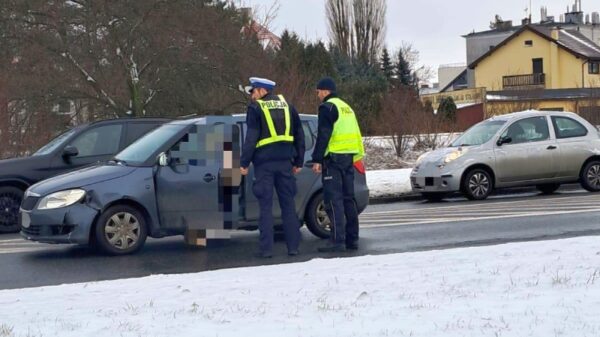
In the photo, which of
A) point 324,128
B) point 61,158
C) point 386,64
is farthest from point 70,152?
point 386,64

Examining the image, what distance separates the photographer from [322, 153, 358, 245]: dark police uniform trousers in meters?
10.3

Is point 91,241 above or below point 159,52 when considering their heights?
below

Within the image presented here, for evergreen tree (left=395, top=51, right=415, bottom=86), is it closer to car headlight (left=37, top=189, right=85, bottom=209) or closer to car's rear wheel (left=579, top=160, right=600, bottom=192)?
car's rear wheel (left=579, top=160, right=600, bottom=192)

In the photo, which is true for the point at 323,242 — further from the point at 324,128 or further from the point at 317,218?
the point at 324,128

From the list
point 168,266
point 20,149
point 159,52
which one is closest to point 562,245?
point 168,266

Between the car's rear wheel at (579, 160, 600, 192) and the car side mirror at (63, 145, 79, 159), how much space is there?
374 inches

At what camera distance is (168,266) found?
9.80m

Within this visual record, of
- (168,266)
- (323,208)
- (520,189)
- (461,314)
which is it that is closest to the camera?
(461,314)

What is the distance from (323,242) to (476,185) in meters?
6.65

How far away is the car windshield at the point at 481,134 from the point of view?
58.3 ft

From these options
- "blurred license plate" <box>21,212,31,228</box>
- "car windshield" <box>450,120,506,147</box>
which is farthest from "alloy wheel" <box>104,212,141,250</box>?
"car windshield" <box>450,120,506,147</box>

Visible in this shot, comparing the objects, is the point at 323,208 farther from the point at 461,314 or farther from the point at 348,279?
the point at 461,314

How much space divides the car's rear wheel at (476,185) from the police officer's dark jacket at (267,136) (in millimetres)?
7873

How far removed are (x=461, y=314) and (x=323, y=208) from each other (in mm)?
5692
